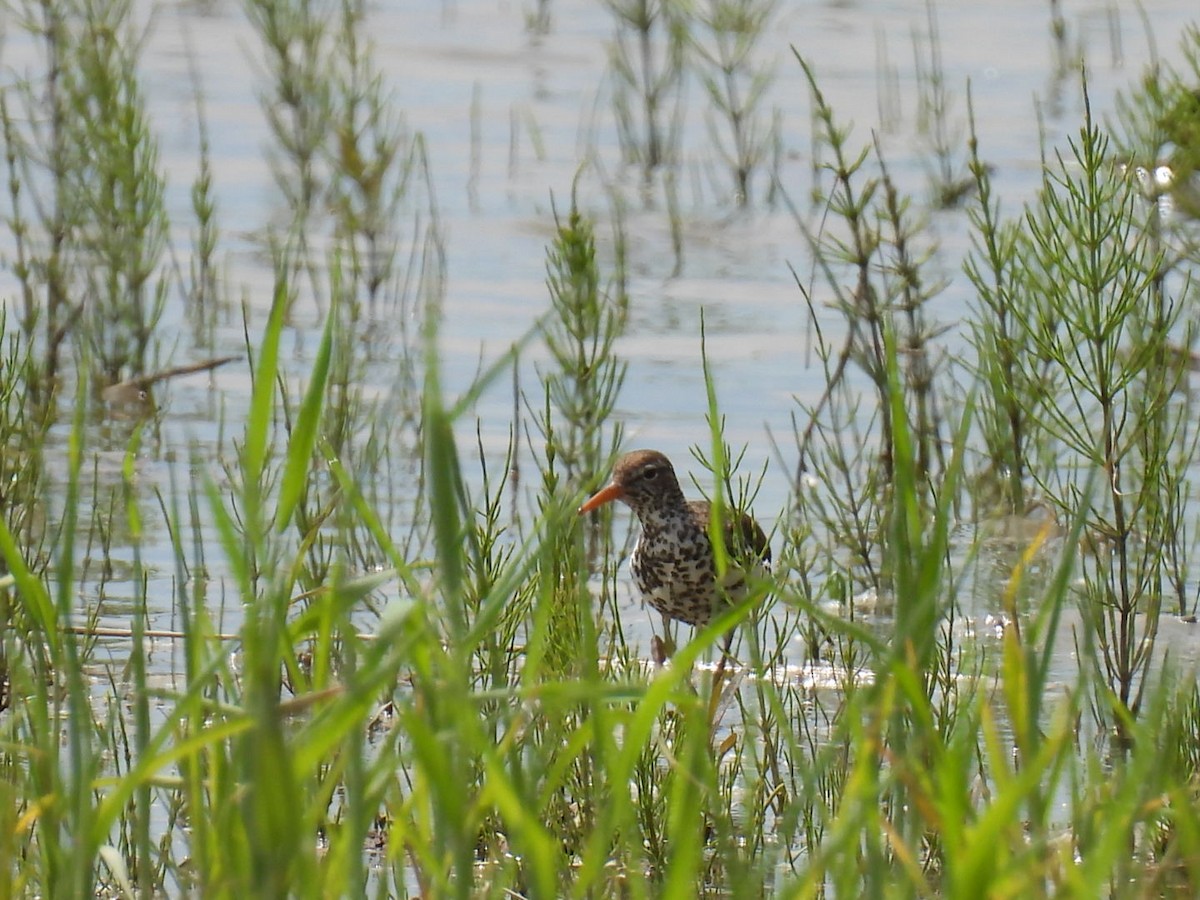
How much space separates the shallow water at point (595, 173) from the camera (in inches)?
367

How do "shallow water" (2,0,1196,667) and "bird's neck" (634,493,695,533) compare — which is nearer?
"bird's neck" (634,493,695,533)

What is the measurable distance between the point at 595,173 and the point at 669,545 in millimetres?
5907

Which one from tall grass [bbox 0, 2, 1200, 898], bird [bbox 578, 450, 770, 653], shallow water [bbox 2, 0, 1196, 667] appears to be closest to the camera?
tall grass [bbox 0, 2, 1200, 898]

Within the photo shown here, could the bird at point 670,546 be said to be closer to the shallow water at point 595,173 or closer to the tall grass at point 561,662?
the tall grass at point 561,662

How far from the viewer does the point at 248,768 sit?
247 cm

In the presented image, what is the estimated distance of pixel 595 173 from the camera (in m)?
12.4

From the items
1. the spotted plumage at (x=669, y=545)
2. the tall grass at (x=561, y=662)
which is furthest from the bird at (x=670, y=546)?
the tall grass at (x=561, y=662)

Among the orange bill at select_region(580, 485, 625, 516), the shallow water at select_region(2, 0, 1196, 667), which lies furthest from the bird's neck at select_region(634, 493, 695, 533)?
the shallow water at select_region(2, 0, 1196, 667)

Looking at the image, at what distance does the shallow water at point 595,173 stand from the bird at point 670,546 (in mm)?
593

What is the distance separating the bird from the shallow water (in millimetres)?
593

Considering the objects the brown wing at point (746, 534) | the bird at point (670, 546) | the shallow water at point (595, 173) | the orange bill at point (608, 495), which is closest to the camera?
the brown wing at point (746, 534)

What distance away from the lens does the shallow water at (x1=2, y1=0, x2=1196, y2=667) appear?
9.32 meters

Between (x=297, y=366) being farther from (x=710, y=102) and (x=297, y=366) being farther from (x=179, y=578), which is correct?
(x=179, y=578)

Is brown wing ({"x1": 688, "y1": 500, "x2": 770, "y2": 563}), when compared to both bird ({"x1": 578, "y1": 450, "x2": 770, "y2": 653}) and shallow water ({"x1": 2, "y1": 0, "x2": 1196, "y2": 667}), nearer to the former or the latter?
bird ({"x1": 578, "y1": 450, "x2": 770, "y2": 653})
